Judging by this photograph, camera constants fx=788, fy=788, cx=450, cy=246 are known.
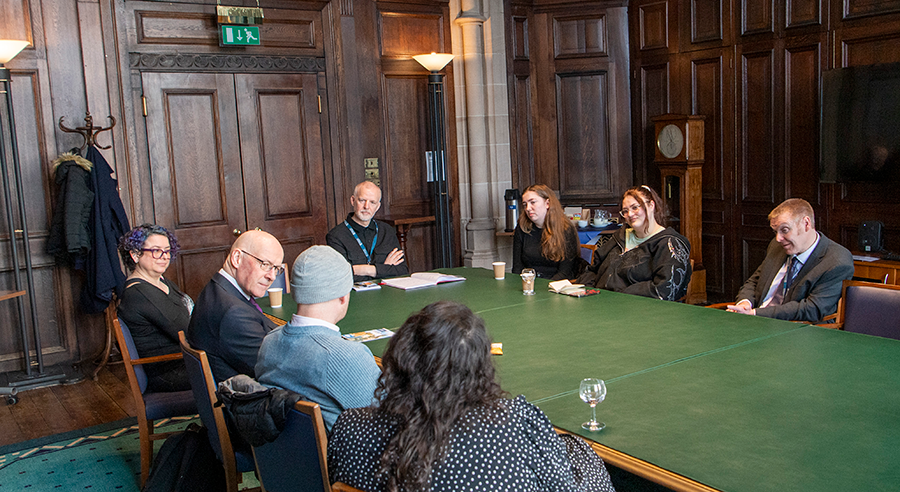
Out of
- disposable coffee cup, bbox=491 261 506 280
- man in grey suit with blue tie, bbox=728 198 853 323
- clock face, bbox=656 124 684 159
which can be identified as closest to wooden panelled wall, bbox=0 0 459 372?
clock face, bbox=656 124 684 159

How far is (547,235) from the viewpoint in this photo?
15.9 ft

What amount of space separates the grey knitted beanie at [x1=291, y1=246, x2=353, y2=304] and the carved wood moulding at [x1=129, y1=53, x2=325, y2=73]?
13.2 ft

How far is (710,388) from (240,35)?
15.9 ft

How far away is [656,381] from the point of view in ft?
8.11

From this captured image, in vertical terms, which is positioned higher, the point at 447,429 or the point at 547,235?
the point at 547,235

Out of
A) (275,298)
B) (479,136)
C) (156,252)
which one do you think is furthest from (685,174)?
(156,252)

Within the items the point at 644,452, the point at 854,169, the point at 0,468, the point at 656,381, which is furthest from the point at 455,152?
the point at 644,452

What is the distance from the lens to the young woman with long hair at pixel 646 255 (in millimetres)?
4086

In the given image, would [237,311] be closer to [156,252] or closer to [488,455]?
[156,252]

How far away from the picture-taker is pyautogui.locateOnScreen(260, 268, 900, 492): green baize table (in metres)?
1.80

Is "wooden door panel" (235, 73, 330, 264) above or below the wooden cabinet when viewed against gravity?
above

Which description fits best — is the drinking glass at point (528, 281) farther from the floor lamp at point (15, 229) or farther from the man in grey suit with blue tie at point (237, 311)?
the floor lamp at point (15, 229)

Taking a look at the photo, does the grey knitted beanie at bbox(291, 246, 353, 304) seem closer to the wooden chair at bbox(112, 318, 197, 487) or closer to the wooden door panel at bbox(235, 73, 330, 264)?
the wooden chair at bbox(112, 318, 197, 487)

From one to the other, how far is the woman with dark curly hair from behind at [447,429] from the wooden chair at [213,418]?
96cm
